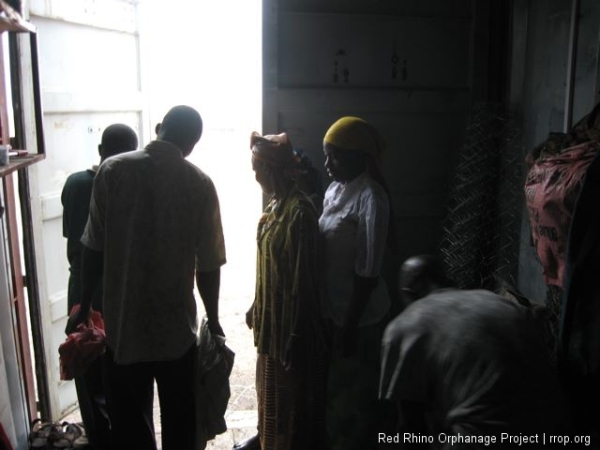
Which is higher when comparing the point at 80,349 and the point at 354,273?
the point at 354,273

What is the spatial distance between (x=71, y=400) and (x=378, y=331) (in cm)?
195

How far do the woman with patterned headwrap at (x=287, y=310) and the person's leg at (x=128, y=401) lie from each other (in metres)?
0.57

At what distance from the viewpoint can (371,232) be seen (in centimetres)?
233

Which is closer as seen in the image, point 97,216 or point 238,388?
point 97,216

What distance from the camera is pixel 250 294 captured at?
5535 mm

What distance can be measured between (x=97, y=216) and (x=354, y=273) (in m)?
1.08

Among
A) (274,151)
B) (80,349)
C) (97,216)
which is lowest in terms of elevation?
(80,349)

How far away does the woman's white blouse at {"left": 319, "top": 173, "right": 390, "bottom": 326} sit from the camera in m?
2.34

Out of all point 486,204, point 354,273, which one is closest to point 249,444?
point 354,273

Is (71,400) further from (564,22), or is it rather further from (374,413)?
(564,22)

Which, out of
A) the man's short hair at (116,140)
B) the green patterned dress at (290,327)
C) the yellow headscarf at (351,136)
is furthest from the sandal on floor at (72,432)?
the yellow headscarf at (351,136)

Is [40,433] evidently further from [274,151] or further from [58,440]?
[274,151]

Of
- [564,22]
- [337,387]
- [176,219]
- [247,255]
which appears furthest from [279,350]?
Result: [247,255]

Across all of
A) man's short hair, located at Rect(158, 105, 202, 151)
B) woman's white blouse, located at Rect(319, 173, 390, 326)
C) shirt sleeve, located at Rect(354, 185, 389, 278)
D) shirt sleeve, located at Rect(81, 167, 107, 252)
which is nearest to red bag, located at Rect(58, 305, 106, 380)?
shirt sleeve, located at Rect(81, 167, 107, 252)
